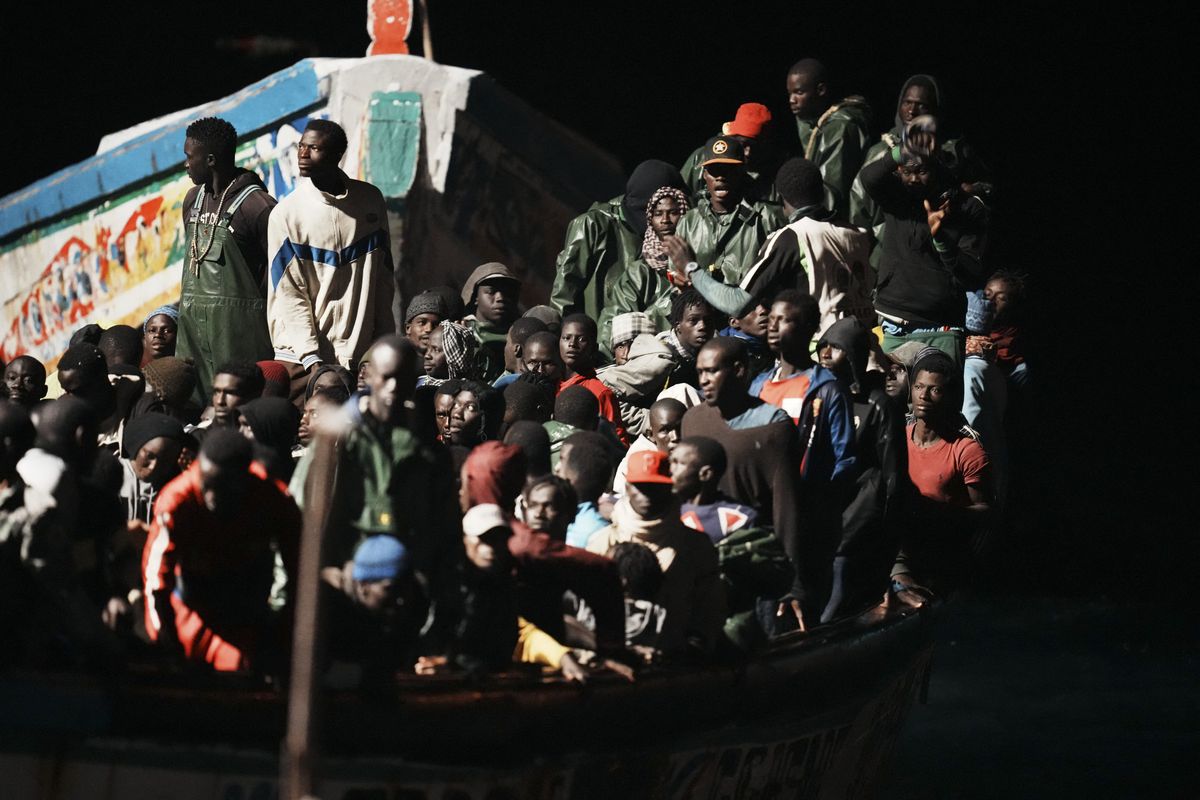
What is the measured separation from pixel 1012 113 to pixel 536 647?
10.8 meters

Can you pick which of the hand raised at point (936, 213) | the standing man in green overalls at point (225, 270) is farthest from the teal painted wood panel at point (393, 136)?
the hand raised at point (936, 213)

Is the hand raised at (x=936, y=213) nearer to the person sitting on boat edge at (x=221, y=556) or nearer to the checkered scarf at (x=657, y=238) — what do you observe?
the checkered scarf at (x=657, y=238)

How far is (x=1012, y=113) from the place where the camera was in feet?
56.4

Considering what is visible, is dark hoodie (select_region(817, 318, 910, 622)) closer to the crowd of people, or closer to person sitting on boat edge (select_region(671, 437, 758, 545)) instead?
the crowd of people

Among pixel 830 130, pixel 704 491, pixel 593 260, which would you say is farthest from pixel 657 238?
pixel 704 491

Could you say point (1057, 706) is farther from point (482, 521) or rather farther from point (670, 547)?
point (482, 521)

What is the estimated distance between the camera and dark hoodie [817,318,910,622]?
28.6 feet

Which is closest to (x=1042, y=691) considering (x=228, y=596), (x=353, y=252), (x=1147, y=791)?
(x=1147, y=791)

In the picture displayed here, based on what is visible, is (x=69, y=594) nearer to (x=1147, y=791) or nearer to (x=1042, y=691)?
(x=1147, y=791)

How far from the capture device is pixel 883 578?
30.0ft

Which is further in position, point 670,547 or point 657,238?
point 657,238

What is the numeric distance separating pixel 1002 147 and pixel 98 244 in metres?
7.30

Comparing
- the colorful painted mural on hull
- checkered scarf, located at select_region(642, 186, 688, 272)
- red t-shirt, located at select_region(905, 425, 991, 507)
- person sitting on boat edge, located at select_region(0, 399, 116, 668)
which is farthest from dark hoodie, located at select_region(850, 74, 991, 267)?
person sitting on boat edge, located at select_region(0, 399, 116, 668)

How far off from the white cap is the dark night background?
9147 mm
